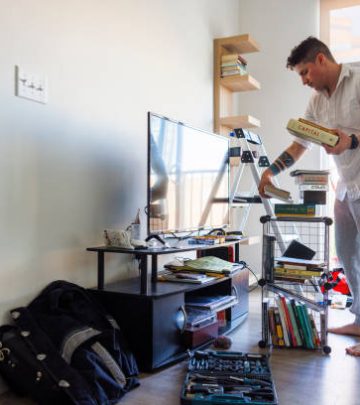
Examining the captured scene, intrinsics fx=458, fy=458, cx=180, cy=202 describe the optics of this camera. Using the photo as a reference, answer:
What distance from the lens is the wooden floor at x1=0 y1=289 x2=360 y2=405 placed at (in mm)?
1568

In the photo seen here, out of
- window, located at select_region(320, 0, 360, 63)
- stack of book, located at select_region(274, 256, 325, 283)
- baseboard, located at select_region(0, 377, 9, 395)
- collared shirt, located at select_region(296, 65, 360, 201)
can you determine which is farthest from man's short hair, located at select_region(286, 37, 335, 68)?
baseboard, located at select_region(0, 377, 9, 395)

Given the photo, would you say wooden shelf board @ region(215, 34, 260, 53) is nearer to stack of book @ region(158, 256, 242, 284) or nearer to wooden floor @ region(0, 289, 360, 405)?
stack of book @ region(158, 256, 242, 284)

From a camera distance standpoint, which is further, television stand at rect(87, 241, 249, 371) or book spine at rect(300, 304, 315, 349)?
book spine at rect(300, 304, 315, 349)

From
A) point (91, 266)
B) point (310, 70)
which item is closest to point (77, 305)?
point (91, 266)

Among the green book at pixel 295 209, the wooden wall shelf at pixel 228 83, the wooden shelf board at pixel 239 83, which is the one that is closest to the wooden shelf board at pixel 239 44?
the wooden wall shelf at pixel 228 83

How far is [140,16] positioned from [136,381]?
183cm

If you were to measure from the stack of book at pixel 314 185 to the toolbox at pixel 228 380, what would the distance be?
79cm

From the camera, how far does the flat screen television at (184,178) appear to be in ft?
7.00

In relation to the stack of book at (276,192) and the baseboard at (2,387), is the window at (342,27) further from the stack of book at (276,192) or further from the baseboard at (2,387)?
the baseboard at (2,387)

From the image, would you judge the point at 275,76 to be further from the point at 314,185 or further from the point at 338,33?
the point at 314,185

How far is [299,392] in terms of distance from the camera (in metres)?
1.63

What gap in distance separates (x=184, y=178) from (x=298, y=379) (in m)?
1.11

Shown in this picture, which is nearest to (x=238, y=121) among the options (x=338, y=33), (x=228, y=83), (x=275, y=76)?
(x=228, y=83)

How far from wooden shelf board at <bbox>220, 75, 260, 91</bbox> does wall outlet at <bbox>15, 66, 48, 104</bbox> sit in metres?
1.86
